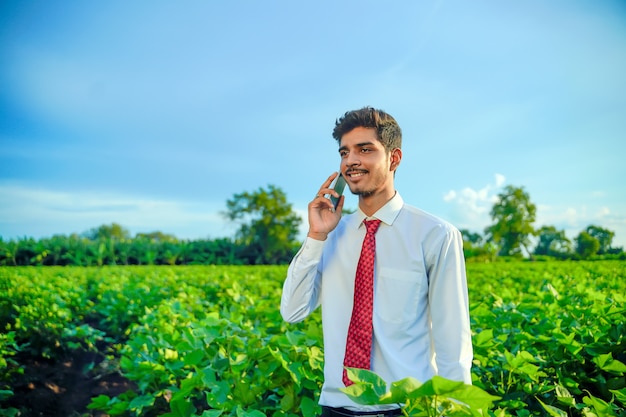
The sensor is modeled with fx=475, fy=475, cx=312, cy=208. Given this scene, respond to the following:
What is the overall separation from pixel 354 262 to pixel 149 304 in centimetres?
482

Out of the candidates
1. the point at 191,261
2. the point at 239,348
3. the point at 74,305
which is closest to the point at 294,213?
the point at 191,261

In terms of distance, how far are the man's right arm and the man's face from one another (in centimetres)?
30

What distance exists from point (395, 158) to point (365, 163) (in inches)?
8.6

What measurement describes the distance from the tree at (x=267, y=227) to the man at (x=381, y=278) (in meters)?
38.4

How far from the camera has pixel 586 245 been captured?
74.5 ft

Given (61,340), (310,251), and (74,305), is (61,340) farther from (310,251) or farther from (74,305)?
(310,251)

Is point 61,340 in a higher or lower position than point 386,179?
lower

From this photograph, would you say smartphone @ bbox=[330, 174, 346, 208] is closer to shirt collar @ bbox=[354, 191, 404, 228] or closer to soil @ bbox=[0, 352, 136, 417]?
shirt collar @ bbox=[354, 191, 404, 228]

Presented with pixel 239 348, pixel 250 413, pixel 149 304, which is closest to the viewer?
pixel 250 413

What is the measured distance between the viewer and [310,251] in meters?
2.03

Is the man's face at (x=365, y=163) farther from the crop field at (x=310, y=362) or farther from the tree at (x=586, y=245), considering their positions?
the tree at (x=586, y=245)

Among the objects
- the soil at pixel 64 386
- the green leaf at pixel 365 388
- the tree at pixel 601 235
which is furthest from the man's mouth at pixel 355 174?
the tree at pixel 601 235

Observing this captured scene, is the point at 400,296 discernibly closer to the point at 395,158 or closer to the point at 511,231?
the point at 395,158

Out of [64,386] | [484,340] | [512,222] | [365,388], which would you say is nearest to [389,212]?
[484,340]
